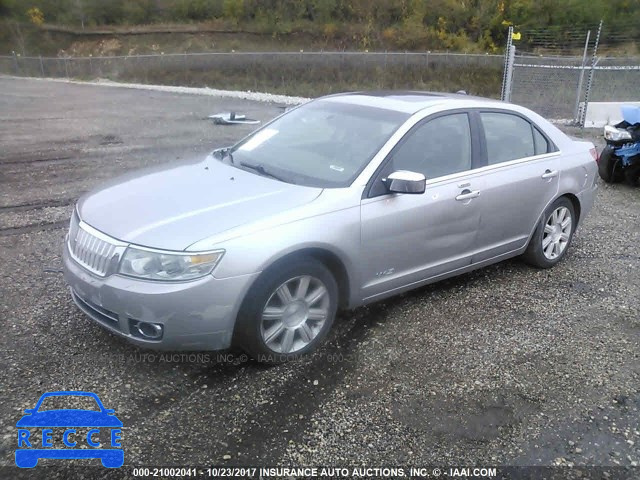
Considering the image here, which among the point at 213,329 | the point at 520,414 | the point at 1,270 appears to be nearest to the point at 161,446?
the point at 213,329

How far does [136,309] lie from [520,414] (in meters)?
2.28

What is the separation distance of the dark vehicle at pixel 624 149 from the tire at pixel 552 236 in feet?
12.0

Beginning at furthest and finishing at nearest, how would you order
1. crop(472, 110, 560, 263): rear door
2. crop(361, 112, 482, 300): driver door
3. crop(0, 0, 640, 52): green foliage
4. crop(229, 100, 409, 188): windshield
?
crop(0, 0, 640, 52): green foliage < crop(472, 110, 560, 263): rear door < crop(229, 100, 409, 188): windshield < crop(361, 112, 482, 300): driver door

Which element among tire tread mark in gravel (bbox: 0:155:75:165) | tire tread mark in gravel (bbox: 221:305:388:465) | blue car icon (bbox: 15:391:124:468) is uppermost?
blue car icon (bbox: 15:391:124:468)

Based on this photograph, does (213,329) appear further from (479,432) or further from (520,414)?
(520,414)

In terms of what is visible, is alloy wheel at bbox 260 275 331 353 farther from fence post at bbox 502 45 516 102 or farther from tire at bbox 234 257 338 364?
fence post at bbox 502 45 516 102

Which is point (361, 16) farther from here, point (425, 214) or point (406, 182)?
point (406, 182)

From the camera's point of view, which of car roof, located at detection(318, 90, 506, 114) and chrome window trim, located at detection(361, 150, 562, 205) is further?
car roof, located at detection(318, 90, 506, 114)

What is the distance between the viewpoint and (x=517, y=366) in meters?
3.84

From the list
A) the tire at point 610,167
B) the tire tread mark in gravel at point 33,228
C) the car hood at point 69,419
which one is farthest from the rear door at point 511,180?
the tire tread mark in gravel at point 33,228

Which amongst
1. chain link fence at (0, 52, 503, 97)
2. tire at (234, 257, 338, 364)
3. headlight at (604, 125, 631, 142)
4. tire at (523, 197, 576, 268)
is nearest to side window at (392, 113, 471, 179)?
tire at (234, 257, 338, 364)

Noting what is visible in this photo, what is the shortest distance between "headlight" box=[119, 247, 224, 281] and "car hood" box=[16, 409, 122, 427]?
79 cm

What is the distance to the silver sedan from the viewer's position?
10.9ft

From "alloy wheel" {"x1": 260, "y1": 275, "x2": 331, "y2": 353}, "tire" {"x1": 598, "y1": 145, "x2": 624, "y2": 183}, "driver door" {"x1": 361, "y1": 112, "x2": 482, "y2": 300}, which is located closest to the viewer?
"alloy wheel" {"x1": 260, "y1": 275, "x2": 331, "y2": 353}
